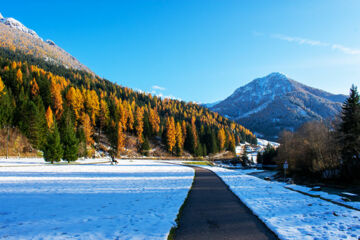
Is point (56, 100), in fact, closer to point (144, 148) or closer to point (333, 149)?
point (144, 148)

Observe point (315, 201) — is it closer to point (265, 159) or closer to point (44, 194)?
point (44, 194)

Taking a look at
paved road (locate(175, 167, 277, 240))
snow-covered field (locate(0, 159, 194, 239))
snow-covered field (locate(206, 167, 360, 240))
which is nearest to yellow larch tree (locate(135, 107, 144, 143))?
snow-covered field (locate(0, 159, 194, 239))

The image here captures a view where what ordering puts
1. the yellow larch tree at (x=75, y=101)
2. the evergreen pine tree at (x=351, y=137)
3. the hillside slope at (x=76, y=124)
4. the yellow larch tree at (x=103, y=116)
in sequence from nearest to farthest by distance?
the evergreen pine tree at (x=351, y=137), the hillside slope at (x=76, y=124), the yellow larch tree at (x=75, y=101), the yellow larch tree at (x=103, y=116)

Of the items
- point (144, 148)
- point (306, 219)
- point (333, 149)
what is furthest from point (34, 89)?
point (333, 149)

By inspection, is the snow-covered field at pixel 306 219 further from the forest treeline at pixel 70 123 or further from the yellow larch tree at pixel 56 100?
the yellow larch tree at pixel 56 100

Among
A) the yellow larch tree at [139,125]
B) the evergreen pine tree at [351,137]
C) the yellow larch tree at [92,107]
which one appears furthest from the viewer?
the yellow larch tree at [139,125]

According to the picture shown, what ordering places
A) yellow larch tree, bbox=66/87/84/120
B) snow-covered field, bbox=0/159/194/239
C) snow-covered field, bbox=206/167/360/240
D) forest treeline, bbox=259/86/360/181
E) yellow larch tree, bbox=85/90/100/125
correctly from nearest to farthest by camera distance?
snow-covered field, bbox=0/159/194/239, snow-covered field, bbox=206/167/360/240, forest treeline, bbox=259/86/360/181, yellow larch tree, bbox=66/87/84/120, yellow larch tree, bbox=85/90/100/125

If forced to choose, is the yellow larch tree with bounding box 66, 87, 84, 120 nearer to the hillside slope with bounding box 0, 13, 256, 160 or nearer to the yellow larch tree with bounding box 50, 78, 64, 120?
the hillside slope with bounding box 0, 13, 256, 160

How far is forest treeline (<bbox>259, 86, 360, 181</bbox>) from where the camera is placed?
26.9m

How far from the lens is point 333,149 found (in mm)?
30938

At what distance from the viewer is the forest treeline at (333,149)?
2691 centimetres

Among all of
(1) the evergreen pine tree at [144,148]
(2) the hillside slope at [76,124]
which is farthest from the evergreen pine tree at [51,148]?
(1) the evergreen pine tree at [144,148]

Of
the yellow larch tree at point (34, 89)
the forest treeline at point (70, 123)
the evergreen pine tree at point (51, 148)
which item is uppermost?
the yellow larch tree at point (34, 89)

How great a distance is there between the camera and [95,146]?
2645 inches
